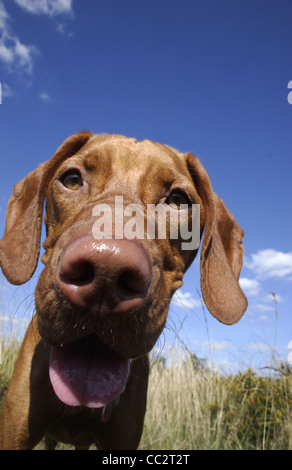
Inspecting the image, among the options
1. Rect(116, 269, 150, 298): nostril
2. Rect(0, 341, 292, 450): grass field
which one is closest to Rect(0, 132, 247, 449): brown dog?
Rect(116, 269, 150, 298): nostril

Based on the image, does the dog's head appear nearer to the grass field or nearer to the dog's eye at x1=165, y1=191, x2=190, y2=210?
the dog's eye at x1=165, y1=191, x2=190, y2=210

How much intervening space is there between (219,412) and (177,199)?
16.4 ft

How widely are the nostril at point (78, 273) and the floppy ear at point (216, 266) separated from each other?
6.15 feet

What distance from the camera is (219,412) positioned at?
680 centimetres

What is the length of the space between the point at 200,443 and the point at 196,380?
1.69m

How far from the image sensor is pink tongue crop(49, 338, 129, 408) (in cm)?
211

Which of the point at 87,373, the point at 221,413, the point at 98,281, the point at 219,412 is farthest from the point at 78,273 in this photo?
the point at 219,412

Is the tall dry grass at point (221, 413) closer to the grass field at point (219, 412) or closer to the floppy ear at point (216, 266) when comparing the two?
the grass field at point (219, 412)

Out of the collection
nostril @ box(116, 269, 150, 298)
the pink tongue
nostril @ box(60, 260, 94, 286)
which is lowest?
the pink tongue

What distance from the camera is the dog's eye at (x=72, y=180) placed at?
3053 mm

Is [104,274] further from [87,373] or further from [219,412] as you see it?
[219,412]

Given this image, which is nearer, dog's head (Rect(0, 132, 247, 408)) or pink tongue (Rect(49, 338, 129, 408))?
dog's head (Rect(0, 132, 247, 408))

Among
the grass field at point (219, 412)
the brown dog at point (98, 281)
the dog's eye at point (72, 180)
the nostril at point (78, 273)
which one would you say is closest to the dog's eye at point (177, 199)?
the brown dog at point (98, 281)
